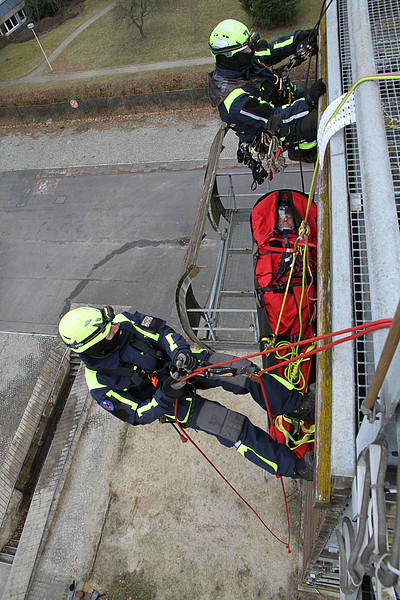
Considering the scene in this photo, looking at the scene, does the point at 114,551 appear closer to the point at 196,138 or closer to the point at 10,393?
the point at 10,393

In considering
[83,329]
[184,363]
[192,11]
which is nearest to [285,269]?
[184,363]

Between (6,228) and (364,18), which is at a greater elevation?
(364,18)

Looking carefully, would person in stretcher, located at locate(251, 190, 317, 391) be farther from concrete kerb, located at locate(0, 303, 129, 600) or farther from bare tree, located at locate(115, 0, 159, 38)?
bare tree, located at locate(115, 0, 159, 38)

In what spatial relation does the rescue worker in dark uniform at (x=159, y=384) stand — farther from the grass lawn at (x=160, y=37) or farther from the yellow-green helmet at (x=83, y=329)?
the grass lawn at (x=160, y=37)

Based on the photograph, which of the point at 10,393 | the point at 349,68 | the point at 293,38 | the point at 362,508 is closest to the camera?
the point at 362,508

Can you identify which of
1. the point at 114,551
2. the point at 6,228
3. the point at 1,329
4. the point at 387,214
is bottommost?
the point at 114,551

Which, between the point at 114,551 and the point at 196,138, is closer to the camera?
the point at 114,551

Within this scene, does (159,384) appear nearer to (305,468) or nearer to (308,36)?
(305,468)

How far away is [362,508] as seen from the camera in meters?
1.63

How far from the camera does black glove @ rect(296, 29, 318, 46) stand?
5.04 m

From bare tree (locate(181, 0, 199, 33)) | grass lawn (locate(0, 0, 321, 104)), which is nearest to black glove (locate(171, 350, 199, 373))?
grass lawn (locate(0, 0, 321, 104))

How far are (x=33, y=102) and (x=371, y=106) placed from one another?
16623 millimetres

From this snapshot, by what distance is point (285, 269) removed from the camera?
486 cm

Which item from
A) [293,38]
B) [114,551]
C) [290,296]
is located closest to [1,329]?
[114,551]
